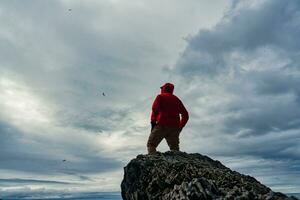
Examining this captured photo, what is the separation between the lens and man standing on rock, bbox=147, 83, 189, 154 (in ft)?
78.1

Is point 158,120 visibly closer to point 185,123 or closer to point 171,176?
point 185,123

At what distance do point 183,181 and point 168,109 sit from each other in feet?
26.1

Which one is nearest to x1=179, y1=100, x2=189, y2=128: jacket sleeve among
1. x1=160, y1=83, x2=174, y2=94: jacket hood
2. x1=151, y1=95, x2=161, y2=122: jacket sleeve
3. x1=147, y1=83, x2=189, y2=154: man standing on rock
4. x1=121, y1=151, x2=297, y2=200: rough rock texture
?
x1=147, y1=83, x2=189, y2=154: man standing on rock

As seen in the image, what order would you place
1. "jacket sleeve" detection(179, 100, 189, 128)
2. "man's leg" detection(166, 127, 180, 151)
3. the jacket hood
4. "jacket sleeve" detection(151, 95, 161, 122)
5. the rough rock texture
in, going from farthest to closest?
"jacket sleeve" detection(179, 100, 189, 128) < the jacket hood < "man's leg" detection(166, 127, 180, 151) < "jacket sleeve" detection(151, 95, 161, 122) < the rough rock texture

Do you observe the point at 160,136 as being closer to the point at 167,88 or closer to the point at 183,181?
the point at 167,88

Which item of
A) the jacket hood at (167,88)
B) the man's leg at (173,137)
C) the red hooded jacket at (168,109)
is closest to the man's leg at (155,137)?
the red hooded jacket at (168,109)

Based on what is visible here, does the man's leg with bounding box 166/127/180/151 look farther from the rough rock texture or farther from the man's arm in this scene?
the rough rock texture

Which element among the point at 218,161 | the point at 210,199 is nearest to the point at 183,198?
the point at 210,199

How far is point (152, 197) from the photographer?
17438mm

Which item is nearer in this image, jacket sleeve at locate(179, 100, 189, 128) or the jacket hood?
the jacket hood

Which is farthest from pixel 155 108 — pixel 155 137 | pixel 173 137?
pixel 173 137

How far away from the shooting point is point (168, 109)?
2405cm

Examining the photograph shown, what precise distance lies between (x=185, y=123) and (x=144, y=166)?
669cm

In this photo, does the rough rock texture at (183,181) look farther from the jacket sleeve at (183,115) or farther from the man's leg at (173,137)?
the jacket sleeve at (183,115)
